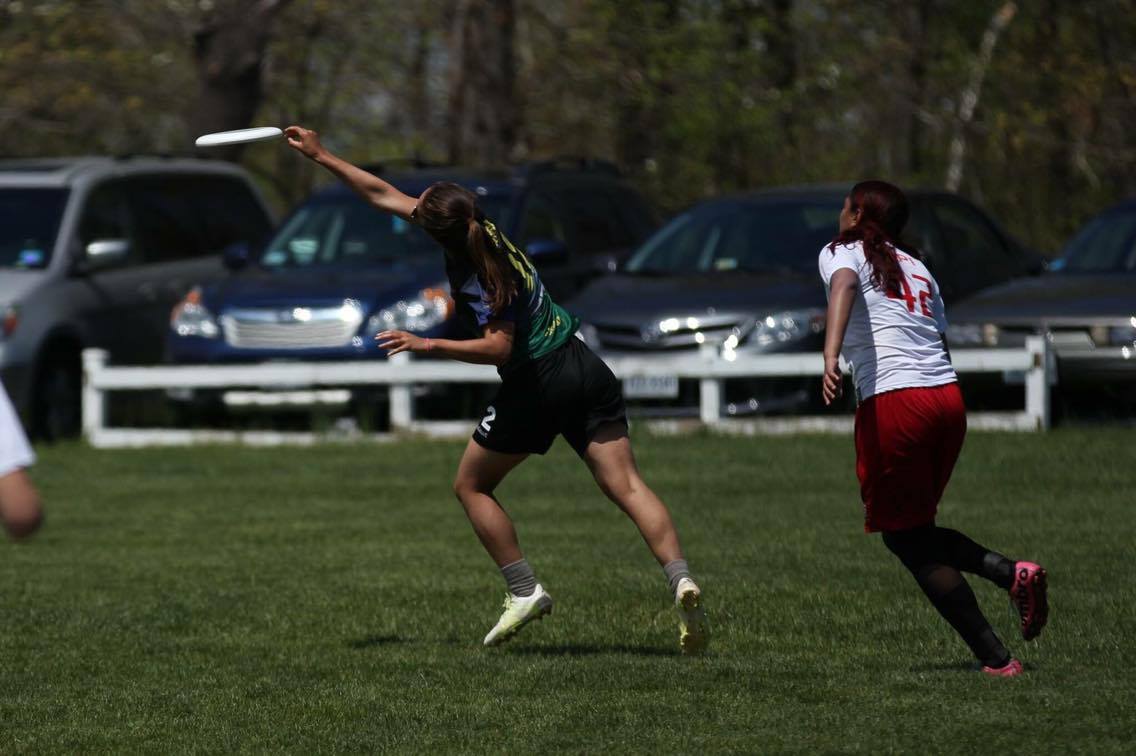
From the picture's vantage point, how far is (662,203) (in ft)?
94.6

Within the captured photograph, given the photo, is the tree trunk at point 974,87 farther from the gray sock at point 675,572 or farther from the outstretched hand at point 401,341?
the outstretched hand at point 401,341

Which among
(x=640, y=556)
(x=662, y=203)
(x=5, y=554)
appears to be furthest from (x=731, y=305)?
(x=662, y=203)

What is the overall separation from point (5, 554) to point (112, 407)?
22.6 feet

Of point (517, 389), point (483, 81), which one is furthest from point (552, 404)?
point (483, 81)

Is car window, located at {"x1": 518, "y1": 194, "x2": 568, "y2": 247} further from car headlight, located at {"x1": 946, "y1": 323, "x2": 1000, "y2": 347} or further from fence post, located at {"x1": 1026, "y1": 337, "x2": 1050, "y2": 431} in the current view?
fence post, located at {"x1": 1026, "y1": 337, "x2": 1050, "y2": 431}

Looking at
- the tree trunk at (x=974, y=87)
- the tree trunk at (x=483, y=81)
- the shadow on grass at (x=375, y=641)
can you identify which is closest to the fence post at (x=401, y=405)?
the shadow on grass at (x=375, y=641)

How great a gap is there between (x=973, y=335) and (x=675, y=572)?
8151 mm

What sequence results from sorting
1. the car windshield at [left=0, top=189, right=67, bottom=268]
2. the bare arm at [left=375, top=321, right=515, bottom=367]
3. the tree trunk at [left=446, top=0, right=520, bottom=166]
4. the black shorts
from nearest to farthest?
the bare arm at [left=375, top=321, right=515, bottom=367], the black shorts, the car windshield at [left=0, top=189, right=67, bottom=268], the tree trunk at [left=446, top=0, right=520, bottom=166]

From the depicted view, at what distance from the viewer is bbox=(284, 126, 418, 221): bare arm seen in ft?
24.8

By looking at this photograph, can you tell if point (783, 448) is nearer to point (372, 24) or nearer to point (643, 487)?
point (643, 487)

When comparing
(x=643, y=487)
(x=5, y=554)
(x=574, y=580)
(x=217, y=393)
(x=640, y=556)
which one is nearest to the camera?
(x=643, y=487)

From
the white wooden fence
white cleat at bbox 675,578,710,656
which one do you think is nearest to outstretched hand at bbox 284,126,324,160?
white cleat at bbox 675,578,710,656

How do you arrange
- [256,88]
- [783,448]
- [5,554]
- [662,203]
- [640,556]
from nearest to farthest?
[640,556] < [5,554] < [783,448] < [256,88] < [662,203]

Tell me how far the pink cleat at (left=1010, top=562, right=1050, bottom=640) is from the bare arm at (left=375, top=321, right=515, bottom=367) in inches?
72.9
